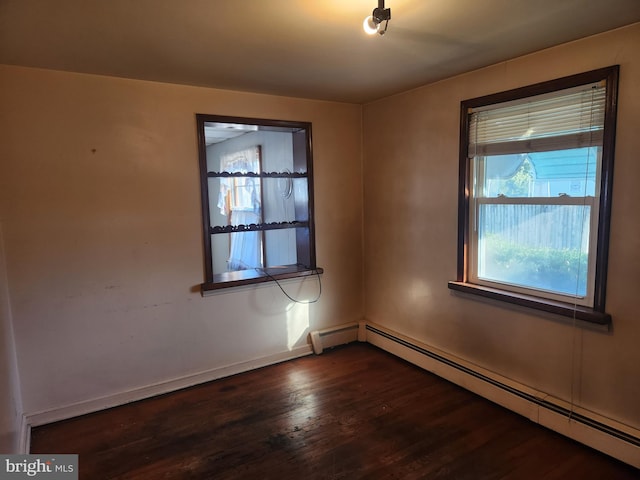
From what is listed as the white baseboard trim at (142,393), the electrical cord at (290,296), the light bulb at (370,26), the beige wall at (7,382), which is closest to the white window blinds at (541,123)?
the light bulb at (370,26)

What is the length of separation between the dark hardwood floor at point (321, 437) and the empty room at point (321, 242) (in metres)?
0.02

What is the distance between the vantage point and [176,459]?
7.38ft

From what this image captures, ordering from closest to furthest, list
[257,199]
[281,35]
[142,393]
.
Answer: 1. [281,35]
2. [142,393]
3. [257,199]

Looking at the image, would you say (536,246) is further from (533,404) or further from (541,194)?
(533,404)

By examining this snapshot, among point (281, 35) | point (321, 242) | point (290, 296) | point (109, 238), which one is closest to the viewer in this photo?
point (281, 35)

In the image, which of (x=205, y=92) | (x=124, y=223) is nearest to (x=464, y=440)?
(x=124, y=223)

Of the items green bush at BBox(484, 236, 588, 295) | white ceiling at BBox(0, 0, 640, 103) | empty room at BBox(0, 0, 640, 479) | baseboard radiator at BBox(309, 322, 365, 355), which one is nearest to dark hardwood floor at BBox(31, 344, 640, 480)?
empty room at BBox(0, 0, 640, 479)

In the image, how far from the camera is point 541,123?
242 cm

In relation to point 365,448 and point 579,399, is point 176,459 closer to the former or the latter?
point 365,448

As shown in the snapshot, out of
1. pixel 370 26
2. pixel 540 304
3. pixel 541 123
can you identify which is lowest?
pixel 540 304

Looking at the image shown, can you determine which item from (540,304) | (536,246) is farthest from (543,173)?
(540,304)

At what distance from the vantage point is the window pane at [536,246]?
233 centimetres

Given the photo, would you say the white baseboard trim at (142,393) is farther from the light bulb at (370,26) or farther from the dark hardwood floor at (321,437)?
the light bulb at (370,26)

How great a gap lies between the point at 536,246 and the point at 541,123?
77 cm
